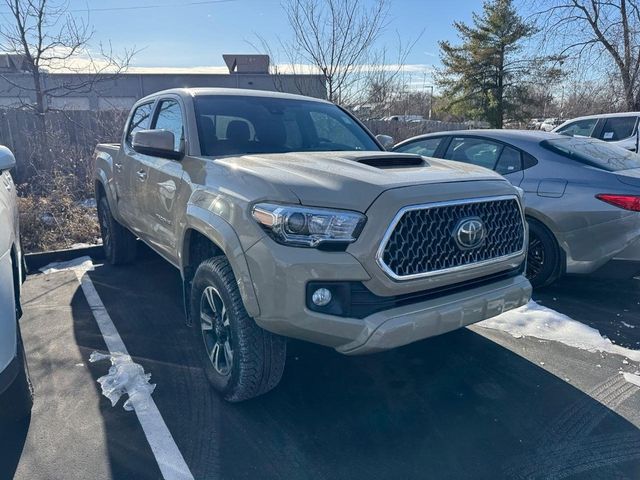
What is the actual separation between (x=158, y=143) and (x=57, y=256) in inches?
148

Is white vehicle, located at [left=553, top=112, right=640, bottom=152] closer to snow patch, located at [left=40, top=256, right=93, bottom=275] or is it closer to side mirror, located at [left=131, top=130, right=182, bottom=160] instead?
side mirror, located at [left=131, top=130, right=182, bottom=160]

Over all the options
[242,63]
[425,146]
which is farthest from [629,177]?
[242,63]

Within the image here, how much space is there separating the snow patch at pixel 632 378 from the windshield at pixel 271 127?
2530 millimetres

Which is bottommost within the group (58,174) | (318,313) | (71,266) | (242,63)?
(71,266)

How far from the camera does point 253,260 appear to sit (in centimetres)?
244

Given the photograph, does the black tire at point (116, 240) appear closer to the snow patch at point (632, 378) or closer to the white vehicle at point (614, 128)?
the snow patch at point (632, 378)

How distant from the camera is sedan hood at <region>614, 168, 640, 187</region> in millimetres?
4129

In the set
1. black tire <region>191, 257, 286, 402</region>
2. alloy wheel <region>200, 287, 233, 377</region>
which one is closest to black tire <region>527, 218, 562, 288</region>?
black tire <region>191, 257, 286, 402</region>

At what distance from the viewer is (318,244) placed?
2350mm

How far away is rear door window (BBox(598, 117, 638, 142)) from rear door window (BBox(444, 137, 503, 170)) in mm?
5965

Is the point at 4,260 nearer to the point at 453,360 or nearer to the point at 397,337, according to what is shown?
the point at 397,337

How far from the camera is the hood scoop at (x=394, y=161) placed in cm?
304

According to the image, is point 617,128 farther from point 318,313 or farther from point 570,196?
point 318,313

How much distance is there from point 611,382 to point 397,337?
1885 millimetres
